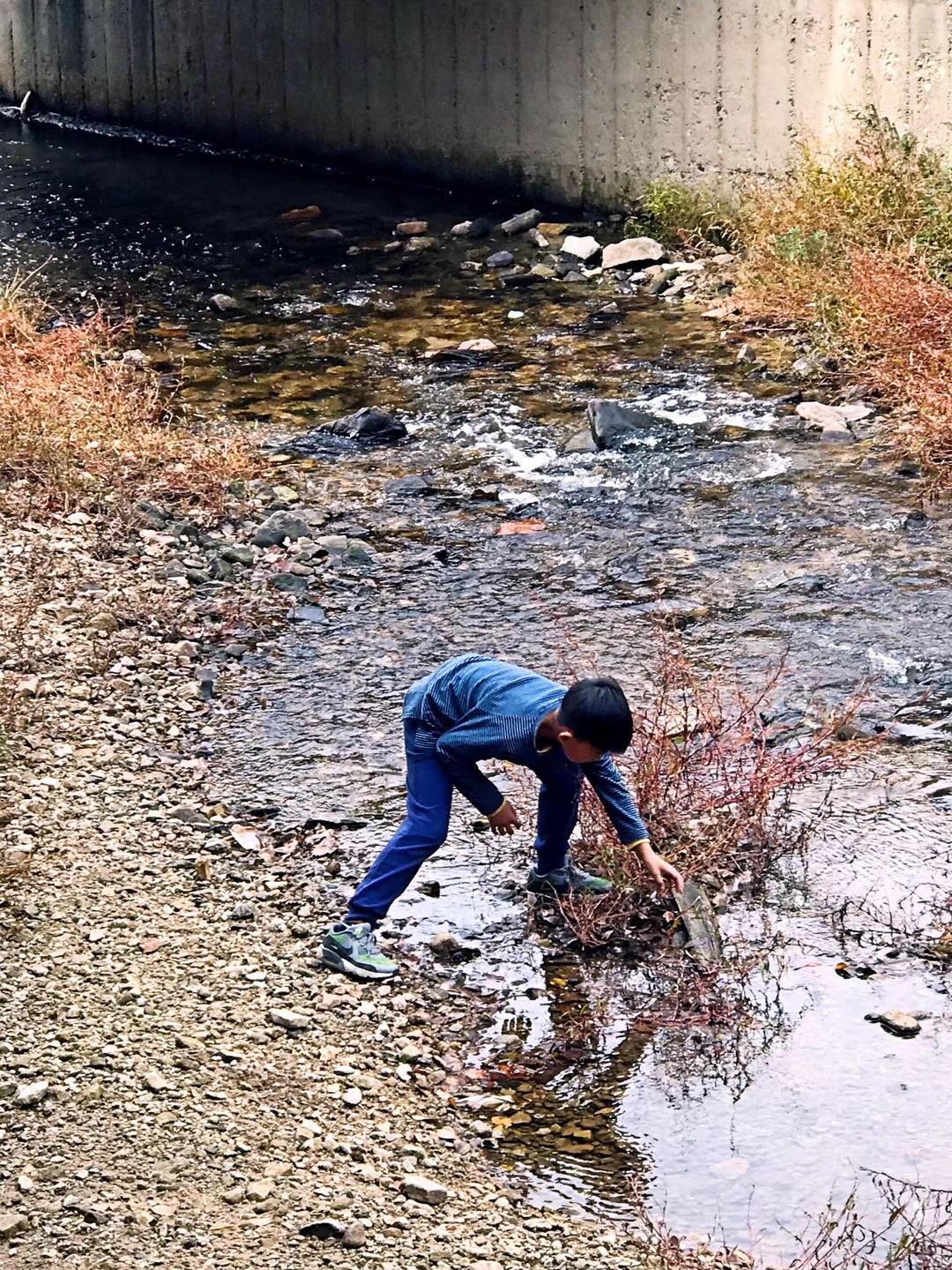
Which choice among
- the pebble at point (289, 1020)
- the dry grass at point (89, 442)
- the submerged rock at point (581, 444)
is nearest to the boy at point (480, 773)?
the pebble at point (289, 1020)

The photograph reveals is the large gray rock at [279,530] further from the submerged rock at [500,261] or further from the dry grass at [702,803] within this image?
the submerged rock at [500,261]

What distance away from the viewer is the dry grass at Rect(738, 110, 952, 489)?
7695 millimetres

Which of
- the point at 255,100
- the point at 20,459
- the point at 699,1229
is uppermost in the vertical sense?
the point at 255,100

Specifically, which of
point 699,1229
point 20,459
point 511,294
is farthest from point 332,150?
point 699,1229

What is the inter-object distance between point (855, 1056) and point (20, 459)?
4.75 meters

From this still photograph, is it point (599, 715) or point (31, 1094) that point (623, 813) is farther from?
point (31, 1094)

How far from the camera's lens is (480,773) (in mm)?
3988

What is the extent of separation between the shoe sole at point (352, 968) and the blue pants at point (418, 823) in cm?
10

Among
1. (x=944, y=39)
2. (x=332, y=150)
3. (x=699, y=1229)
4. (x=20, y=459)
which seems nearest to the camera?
(x=699, y=1229)

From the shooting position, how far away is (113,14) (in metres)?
16.5

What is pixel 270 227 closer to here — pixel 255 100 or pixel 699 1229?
pixel 255 100

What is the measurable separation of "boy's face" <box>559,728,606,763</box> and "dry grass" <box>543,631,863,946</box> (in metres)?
0.64

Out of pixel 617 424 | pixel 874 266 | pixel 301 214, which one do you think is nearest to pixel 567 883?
pixel 617 424

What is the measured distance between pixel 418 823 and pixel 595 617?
2352mm
